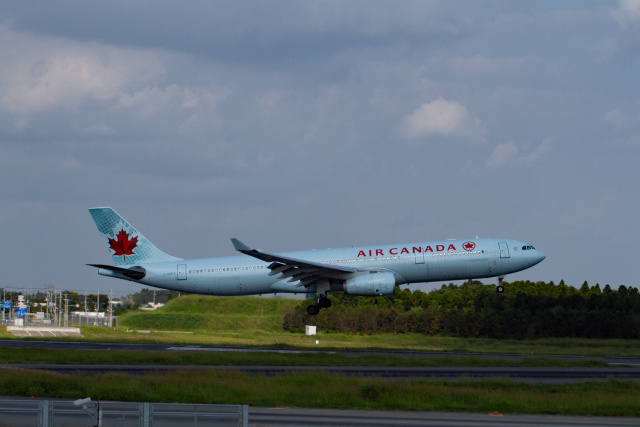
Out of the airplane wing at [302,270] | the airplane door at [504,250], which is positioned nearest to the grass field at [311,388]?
the airplane wing at [302,270]

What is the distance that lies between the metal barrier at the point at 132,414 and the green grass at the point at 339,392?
786cm

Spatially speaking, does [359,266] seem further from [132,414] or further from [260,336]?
[132,414]

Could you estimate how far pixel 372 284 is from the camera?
140 ft

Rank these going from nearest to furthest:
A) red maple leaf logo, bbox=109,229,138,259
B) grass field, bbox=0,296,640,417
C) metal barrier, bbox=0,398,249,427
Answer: metal barrier, bbox=0,398,249,427 < grass field, bbox=0,296,640,417 < red maple leaf logo, bbox=109,229,138,259

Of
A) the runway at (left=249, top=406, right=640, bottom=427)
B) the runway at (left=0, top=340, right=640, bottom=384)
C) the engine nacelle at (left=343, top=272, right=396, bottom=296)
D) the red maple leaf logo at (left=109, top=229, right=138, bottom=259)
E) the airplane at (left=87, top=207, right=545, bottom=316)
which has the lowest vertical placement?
the runway at (left=249, top=406, right=640, bottom=427)

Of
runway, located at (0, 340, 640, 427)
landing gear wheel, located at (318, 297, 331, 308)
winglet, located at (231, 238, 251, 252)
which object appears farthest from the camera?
landing gear wheel, located at (318, 297, 331, 308)

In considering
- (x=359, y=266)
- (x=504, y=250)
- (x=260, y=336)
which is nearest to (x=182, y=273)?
(x=359, y=266)

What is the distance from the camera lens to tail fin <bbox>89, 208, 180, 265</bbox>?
48.7m

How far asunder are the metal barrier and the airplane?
24.2m

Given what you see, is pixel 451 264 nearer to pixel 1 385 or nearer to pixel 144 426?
pixel 1 385

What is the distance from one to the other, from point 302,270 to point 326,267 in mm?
1651

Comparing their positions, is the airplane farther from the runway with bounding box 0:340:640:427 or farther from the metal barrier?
the metal barrier

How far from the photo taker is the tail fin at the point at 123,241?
160ft

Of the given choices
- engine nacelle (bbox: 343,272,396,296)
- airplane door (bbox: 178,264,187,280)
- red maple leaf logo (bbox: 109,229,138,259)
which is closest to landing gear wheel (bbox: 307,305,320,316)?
engine nacelle (bbox: 343,272,396,296)
